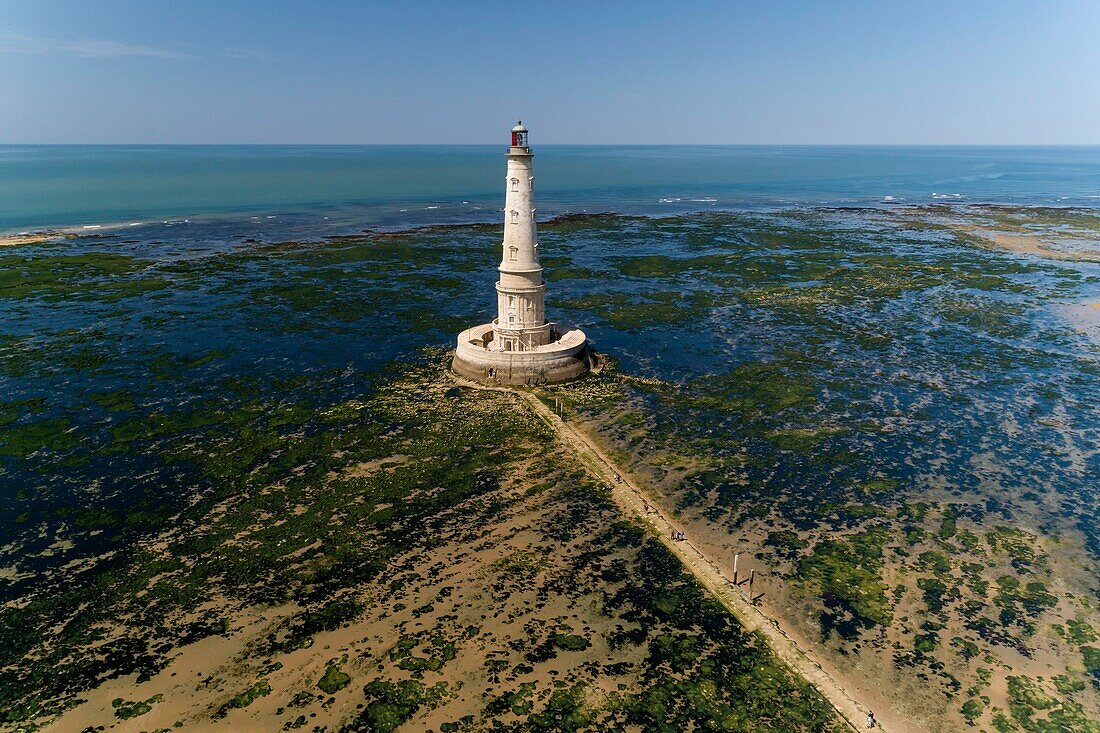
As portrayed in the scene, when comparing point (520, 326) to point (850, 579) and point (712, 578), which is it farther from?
point (850, 579)

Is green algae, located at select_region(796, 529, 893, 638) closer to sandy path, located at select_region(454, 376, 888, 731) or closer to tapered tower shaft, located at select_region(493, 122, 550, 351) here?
sandy path, located at select_region(454, 376, 888, 731)

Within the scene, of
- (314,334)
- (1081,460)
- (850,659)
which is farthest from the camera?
(314,334)

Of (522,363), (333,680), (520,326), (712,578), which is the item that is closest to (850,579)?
(712,578)

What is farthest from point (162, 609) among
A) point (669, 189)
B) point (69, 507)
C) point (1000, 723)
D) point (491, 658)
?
point (669, 189)

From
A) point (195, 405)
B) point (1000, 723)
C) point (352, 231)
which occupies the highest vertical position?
point (352, 231)

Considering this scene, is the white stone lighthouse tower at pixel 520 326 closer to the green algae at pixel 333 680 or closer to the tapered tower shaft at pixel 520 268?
the tapered tower shaft at pixel 520 268

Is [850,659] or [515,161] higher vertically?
[515,161]

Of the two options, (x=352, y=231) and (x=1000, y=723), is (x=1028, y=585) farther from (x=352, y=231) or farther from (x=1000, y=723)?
(x=352, y=231)
